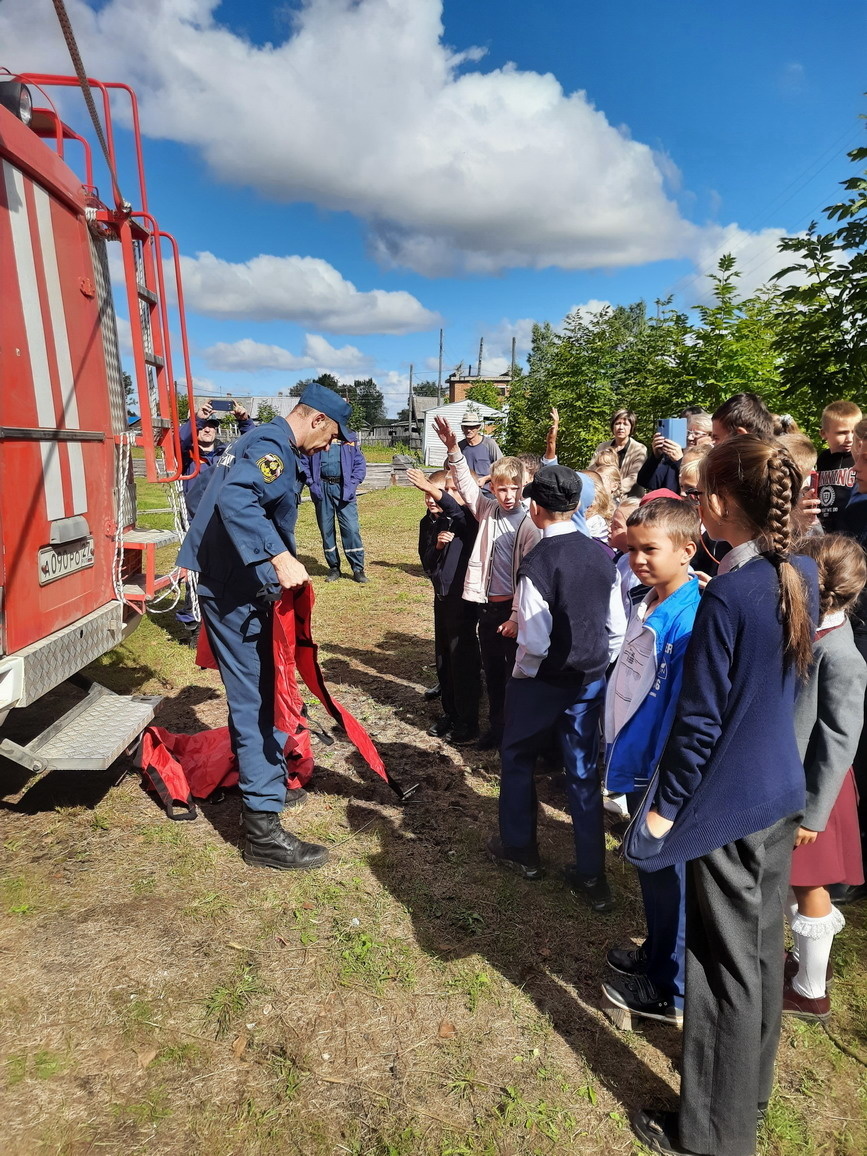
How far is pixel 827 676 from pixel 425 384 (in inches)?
4664

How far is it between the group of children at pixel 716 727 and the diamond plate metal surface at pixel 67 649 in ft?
6.90

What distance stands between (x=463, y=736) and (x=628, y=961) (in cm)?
233

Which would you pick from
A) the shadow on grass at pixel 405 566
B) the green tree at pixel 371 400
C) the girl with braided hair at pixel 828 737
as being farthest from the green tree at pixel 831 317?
the green tree at pixel 371 400

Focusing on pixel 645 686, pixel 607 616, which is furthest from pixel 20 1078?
pixel 607 616

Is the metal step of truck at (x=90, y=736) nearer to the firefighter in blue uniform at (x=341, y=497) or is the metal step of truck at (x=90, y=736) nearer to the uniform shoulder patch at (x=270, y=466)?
the uniform shoulder patch at (x=270, y=466)

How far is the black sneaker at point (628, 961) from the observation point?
8.54 feet

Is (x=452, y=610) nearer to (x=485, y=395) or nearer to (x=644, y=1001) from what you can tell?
(x=644, y=1001)

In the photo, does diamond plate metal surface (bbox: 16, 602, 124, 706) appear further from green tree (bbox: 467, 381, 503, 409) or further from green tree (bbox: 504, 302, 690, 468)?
green tree (bbox: 467, 381, 503, 409)

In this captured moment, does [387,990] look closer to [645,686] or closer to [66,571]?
[645,686]

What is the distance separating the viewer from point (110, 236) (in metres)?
3.95

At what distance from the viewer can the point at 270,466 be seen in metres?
3.20

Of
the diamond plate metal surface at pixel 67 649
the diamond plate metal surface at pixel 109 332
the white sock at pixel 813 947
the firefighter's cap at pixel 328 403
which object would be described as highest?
the diamond plate metal surface at pixel 109 332


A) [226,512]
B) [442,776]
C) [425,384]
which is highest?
[425,384]

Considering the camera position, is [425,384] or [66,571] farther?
[425,384]
